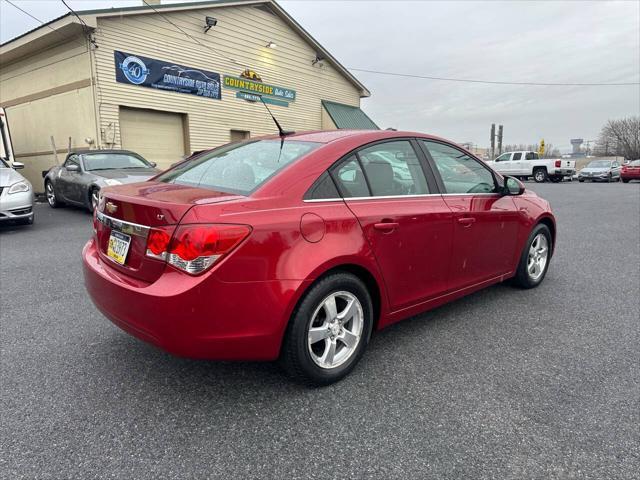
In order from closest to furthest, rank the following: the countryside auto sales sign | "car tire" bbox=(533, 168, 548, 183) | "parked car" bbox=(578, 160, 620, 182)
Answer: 1. the countryside auto sales sign
2. "car tire" bbox=(533, 168, 548, 183)
3. "parked car" bbox=(578, 160, 620, 182)

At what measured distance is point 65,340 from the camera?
3.14m

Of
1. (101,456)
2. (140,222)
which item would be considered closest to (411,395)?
(101,456)

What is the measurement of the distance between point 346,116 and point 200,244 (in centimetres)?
1940

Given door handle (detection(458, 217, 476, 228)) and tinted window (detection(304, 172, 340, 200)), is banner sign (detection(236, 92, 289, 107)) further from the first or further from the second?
tinted window (detection(304, 172, 340, 200))

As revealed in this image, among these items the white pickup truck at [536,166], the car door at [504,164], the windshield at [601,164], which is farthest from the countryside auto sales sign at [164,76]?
the windshield at [601,164]

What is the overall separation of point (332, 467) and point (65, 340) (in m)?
2.26

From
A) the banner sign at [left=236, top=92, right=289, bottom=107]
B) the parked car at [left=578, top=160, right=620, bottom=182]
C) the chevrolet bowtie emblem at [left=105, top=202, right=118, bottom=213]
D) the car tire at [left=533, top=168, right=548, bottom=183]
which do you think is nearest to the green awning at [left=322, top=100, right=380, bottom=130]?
the banner sign at [left=236, top=92, right=289, bottom=107]

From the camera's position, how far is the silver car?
716 centimetres

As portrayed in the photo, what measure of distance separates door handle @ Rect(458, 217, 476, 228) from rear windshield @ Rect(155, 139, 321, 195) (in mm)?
1252

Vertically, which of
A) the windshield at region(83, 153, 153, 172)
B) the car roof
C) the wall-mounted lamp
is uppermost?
the wall-mounted lamp

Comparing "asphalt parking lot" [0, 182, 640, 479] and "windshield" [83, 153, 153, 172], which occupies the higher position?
"windshield" [83, 153, 153, 172]

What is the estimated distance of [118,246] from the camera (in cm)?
247

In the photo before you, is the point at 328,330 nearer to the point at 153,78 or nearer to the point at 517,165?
the point at 153,78

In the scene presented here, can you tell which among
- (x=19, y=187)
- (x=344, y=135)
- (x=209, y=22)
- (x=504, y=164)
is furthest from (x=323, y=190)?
(x=504, y=164)
